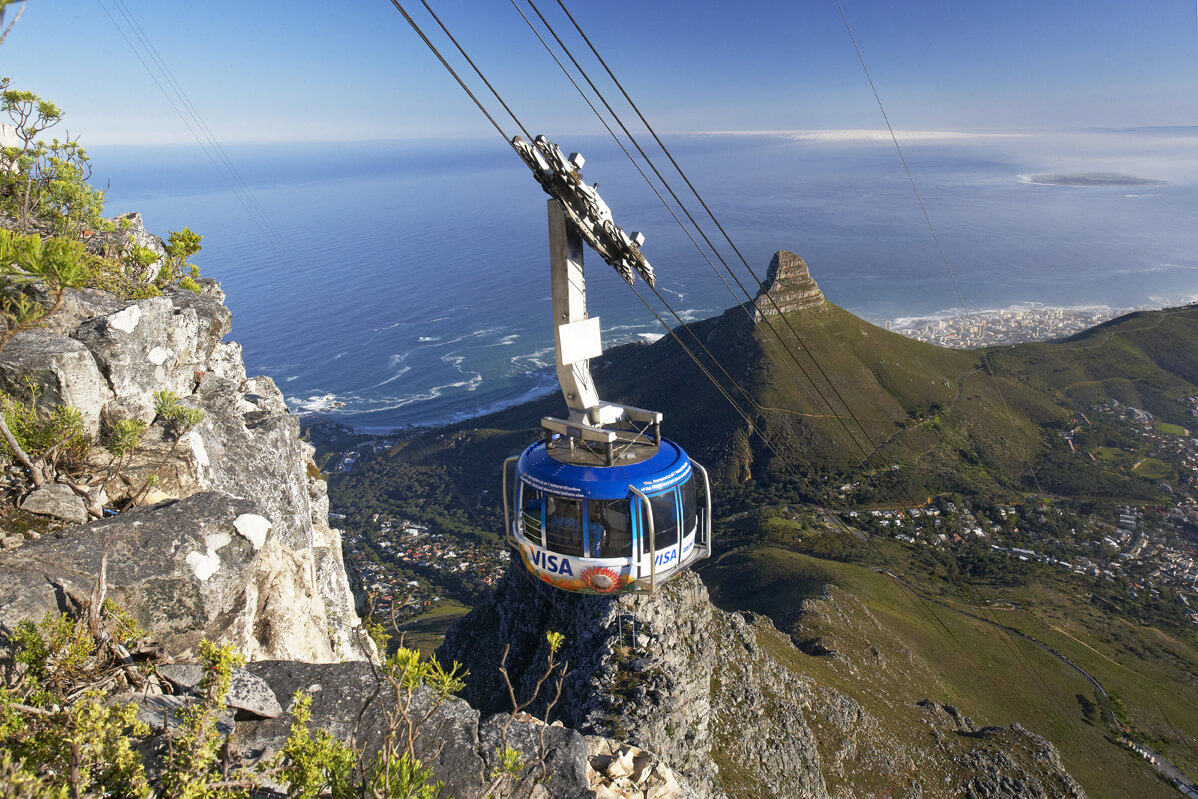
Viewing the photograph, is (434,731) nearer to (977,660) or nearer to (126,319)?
(126,319)

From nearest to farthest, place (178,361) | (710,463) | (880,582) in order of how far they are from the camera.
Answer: (178,361)
(880,582)
(710,463)

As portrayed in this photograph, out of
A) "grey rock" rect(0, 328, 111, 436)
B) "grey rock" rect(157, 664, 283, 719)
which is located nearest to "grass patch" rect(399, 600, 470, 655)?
"grey rock" rect(0, 328, 111, 436)

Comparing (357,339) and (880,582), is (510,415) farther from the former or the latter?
(880,582)

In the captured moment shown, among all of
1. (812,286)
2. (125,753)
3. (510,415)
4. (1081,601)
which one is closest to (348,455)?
(510,415)

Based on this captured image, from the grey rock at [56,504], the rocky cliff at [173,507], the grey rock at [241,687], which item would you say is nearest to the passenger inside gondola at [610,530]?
the rocky cliff at [173,507]

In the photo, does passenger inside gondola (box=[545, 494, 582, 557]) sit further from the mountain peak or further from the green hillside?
the mountain peak
